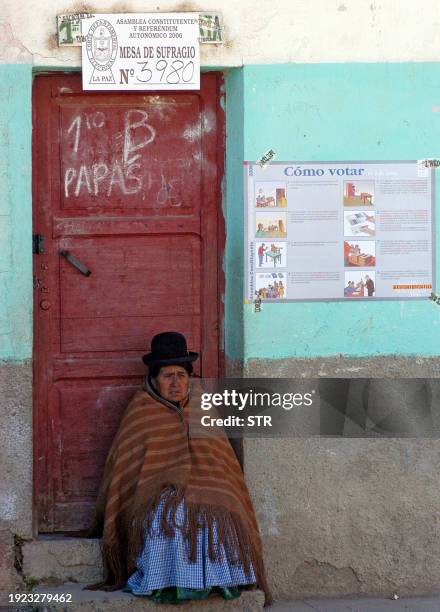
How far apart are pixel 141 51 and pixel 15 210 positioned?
1.00m

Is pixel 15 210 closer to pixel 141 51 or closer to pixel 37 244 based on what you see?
pixel 37 244

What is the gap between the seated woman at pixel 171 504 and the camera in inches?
194

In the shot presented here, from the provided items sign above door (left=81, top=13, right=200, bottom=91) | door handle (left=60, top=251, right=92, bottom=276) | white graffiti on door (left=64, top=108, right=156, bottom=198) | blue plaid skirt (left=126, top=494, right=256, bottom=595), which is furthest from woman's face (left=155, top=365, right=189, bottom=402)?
sign above door (left=81, top=13, right=200, bottom=91)

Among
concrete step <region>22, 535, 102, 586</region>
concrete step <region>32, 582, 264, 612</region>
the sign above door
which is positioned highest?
the sign above door

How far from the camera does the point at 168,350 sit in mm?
5121

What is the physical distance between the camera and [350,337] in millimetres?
5363

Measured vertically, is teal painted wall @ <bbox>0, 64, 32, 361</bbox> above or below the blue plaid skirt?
above

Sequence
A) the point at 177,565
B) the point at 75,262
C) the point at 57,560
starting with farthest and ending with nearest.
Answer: the point at 75,262 < the point at 57,560 < the point at 177,565

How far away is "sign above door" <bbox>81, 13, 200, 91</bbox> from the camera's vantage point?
5.24 meters

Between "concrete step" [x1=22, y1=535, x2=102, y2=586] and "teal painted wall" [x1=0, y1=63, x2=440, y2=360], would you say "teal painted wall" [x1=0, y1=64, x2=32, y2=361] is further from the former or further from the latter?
"concrete step" [x1=22, y1=535, x2=102, y2=586]

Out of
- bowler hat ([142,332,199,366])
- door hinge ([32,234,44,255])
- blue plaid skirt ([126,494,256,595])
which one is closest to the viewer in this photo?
blue plaid skirt ([126,494,256,595])

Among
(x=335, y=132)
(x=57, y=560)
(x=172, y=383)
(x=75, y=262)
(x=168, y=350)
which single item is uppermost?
(x=335, y=132)

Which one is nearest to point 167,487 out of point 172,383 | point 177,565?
point 177,565

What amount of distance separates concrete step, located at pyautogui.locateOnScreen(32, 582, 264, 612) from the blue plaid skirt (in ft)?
0.22
